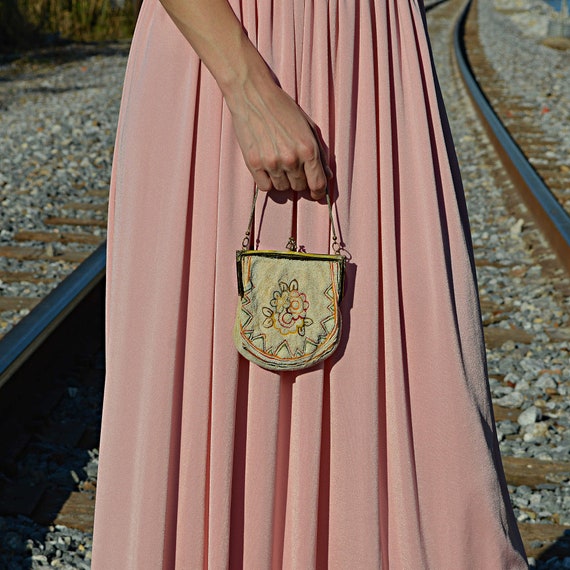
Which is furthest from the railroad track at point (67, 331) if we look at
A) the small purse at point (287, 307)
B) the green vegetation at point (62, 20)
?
the green vegetation at point (62, 20)

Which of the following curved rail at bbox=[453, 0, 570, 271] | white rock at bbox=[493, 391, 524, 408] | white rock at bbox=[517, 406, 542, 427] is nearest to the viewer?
white rock at bbox=[517, 406, 542, 427]

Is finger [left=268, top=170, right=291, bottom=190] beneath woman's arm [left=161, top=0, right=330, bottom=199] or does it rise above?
beneath

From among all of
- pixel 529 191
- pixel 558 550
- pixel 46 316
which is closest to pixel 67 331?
pixel 46 316

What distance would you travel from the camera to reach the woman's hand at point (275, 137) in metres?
1.38

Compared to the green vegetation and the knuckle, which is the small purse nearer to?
the knuckle

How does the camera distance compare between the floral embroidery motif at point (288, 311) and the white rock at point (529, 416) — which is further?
the white rock at point (529, 416)

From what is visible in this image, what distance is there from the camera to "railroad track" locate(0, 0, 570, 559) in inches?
110

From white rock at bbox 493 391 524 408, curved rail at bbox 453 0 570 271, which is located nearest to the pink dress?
white rock at bbox 493 391 524 408

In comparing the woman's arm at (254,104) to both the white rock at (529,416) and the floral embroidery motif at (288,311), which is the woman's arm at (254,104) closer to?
the floral embroidery motif at (288,311)

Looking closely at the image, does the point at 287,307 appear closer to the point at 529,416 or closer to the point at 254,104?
the point at 254,104

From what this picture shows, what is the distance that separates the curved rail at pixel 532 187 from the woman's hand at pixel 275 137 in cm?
379

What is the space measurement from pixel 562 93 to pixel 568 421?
817 centimetres

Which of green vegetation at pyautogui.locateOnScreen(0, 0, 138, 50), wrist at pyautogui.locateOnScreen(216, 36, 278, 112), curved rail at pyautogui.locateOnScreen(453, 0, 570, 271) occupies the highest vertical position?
green vegetation at pyautogui.locateOnScreen(0, 0, 138, 50)

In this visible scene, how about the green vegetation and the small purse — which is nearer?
the small purse
